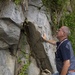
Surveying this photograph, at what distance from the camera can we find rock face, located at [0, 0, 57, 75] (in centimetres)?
645

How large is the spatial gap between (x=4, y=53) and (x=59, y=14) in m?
2.35

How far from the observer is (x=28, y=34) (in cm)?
730

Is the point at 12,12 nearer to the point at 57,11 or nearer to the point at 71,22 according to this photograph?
the point at 57,11

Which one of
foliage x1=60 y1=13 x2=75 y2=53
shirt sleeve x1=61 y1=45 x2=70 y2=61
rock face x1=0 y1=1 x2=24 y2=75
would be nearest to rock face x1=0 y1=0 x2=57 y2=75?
rock face x1=0 y1=1 x2=24 y2=75

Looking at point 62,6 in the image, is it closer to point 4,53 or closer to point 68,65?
point 4,53

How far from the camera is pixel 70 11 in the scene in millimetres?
8891

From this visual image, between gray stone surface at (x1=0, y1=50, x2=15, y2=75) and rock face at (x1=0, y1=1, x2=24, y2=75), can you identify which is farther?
gray stone surface at (x1=0, y1=50, x2=15, y2=75)

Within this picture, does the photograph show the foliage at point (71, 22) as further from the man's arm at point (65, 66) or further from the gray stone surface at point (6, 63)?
the man's arm at point (65, 66)

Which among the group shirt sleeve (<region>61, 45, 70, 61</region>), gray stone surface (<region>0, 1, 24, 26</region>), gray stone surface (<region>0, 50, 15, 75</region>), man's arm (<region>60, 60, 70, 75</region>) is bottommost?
gray stone surface (<region>0, 50, 15, 75</region>)

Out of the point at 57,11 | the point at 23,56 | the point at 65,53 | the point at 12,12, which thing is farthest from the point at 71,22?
the point at 65,53

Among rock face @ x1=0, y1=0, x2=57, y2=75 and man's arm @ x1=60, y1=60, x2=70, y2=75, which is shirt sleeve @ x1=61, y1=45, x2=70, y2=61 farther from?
rock face @ x1=0, y1=0, x2=57, y2=75

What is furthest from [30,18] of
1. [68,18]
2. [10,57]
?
[68,18]

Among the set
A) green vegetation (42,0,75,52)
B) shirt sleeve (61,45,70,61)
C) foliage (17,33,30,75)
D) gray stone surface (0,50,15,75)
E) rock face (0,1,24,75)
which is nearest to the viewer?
shirt sleeve (61,45,70,61)

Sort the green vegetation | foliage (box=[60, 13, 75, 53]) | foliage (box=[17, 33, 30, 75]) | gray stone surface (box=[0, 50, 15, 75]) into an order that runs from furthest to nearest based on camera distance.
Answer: foliage (box=[60, 13, 75, 53]), the green vegetation, foliage (box=[17, 33, 30, 75]), gray stone surface (box=[0, 50, 15, 75])
